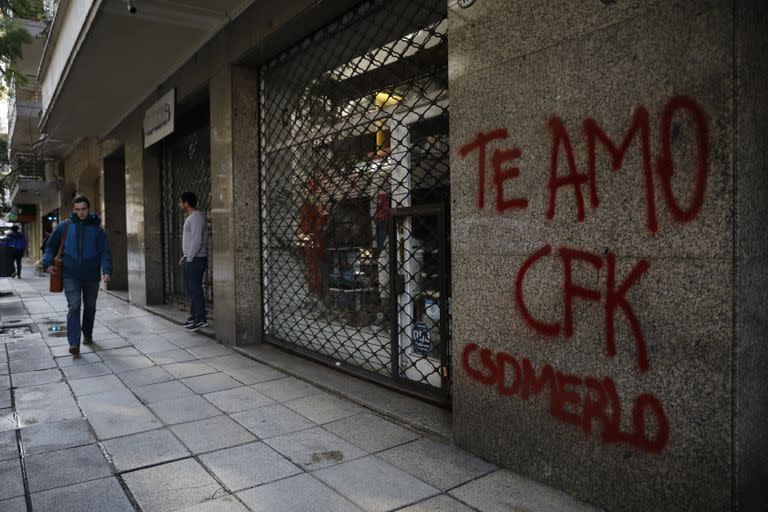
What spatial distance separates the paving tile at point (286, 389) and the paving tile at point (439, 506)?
6.44 feet

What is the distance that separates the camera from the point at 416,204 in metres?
4.27

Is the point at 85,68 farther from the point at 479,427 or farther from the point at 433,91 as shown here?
the point at 479,427

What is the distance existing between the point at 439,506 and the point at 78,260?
527 cm

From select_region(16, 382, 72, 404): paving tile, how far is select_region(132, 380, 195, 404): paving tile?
0.58 metres

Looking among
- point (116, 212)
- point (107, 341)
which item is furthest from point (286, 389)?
point (116, 212)

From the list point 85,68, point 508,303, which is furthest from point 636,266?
point 85,68

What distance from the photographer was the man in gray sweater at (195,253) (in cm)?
720

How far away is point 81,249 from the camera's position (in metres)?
6.11

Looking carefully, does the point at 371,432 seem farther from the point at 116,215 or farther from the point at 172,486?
the point at 116,215

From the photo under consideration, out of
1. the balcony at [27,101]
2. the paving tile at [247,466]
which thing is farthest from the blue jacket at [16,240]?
the paving tile at [247,466]

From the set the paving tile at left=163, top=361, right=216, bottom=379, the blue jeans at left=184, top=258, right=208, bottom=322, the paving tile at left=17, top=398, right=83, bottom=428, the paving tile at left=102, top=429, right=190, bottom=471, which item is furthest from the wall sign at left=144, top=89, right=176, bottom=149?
the paving tile at left=102, top=429, right=190, bottom=471

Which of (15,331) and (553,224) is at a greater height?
(553,224)

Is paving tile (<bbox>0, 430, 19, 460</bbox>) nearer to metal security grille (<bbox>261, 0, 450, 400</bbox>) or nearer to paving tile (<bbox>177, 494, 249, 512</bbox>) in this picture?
paving tile (<bbox>177, 494, 249, 512</bbox>)

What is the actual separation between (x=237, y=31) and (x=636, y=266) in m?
5.32
